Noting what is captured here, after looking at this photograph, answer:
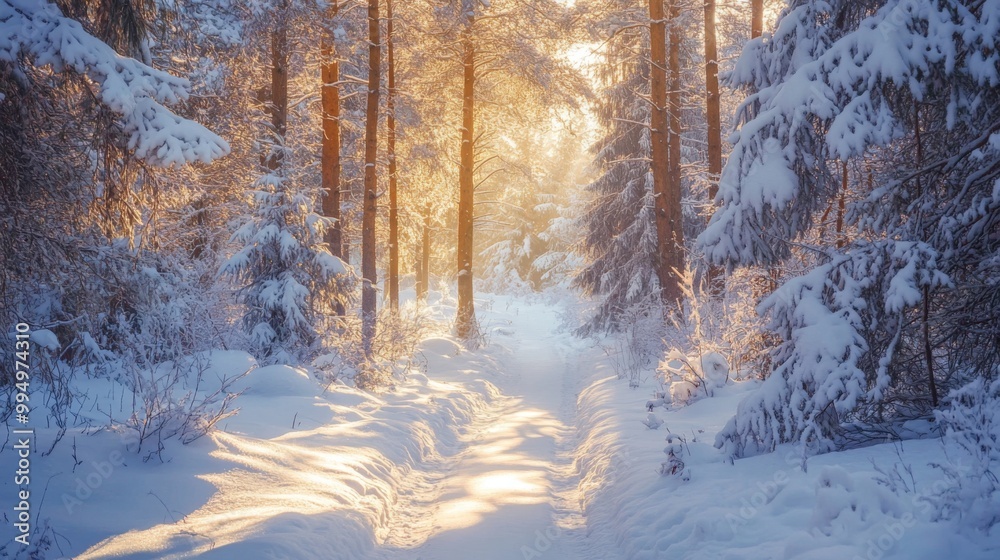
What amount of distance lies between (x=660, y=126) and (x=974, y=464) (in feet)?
34.9

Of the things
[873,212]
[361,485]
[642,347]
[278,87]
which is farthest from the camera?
[642,347]

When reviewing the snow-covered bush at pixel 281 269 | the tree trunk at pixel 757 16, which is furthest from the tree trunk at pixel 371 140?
the tree trunk at pixel 757 16

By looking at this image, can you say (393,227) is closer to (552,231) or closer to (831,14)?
(831,14)

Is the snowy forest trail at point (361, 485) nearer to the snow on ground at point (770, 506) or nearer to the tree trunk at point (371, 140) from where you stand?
the snow on ground at point (770, 506)

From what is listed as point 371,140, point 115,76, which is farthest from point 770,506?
point 371,140

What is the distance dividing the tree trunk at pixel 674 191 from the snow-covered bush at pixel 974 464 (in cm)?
902

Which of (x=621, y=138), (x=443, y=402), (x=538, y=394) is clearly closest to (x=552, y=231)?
(x=621, y=138)

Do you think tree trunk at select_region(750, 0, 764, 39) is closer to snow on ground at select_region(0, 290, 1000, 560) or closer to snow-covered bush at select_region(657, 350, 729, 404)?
snow-covered bush at select_region(657, 350, 729, 404)

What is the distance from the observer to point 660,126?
42.7 feet

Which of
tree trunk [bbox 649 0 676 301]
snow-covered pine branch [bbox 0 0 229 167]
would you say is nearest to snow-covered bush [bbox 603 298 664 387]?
tree trunk [bbox 649 0 676 301]

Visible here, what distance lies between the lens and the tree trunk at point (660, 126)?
1282 cm

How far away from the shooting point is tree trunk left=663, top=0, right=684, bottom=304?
44.0ft

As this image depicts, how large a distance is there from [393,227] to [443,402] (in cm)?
829

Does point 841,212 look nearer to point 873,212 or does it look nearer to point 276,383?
point 873,212
